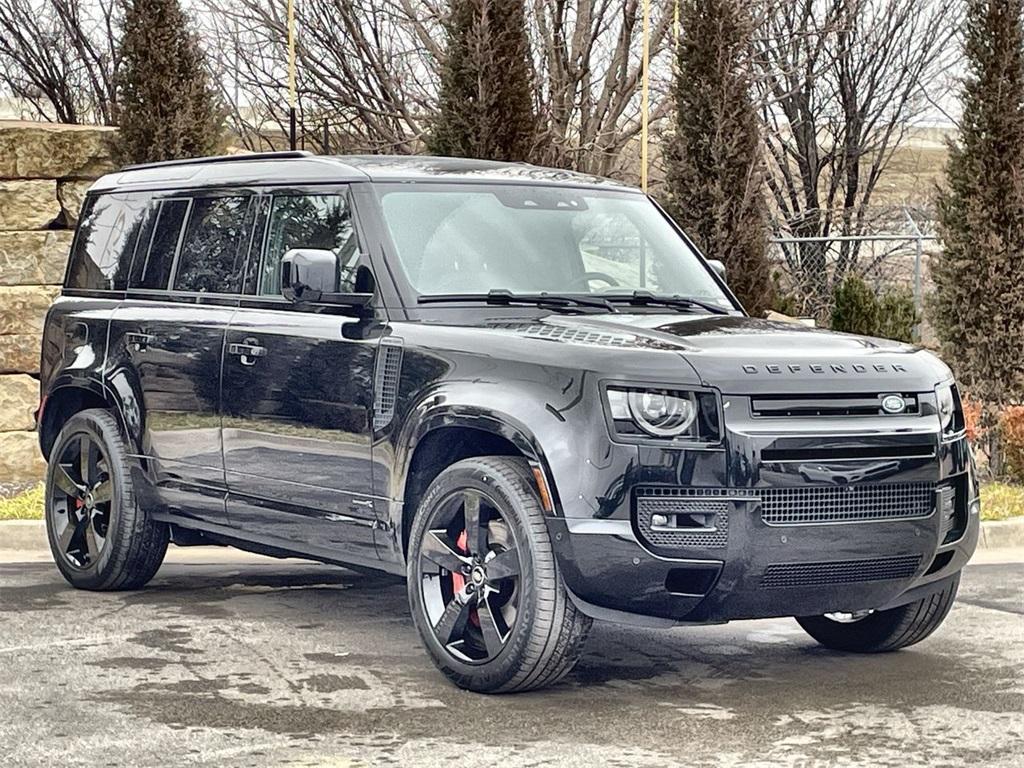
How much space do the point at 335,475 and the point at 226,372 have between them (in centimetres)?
94

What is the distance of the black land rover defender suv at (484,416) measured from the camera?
21.3 feet

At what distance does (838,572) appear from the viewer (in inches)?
261

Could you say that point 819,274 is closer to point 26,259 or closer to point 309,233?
point 26,259

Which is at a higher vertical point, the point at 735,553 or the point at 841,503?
the point at 841,503

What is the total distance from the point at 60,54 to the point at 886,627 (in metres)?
22.3

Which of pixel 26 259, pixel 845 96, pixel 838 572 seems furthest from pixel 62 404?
pixel 845 96

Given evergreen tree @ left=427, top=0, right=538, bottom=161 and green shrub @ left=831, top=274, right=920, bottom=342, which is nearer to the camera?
evergreen tree @ left=427, top=0, right=538, bottom=161

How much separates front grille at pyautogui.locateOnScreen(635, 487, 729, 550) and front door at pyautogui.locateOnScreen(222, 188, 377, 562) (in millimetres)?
1434

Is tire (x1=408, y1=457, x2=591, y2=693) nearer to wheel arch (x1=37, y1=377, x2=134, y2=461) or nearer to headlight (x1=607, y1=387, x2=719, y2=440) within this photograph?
headlight (x1=607, y1=387, x2=719, y2=440)

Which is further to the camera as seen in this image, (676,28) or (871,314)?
(871,314)

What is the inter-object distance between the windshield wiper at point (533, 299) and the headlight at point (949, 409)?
4.59 feet

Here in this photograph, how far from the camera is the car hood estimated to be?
656 centimetres

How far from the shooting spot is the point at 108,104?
26.1m

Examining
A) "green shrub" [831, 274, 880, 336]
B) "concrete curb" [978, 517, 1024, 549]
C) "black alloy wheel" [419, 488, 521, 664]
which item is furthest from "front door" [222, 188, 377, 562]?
"green shrub" [831, 274, 880, 336]
